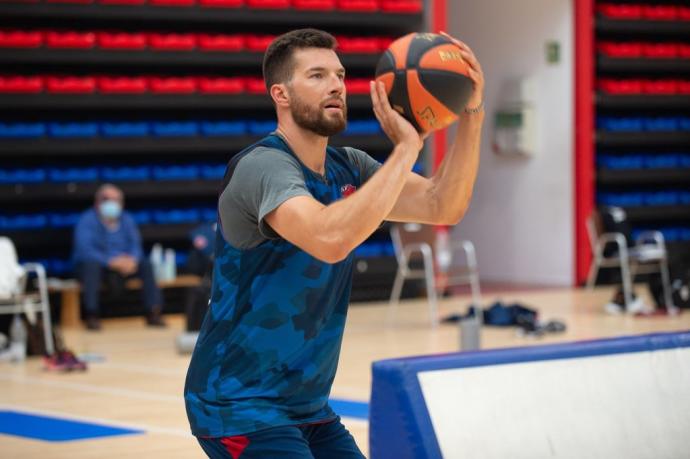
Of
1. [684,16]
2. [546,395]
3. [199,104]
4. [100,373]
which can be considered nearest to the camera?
[546,395]

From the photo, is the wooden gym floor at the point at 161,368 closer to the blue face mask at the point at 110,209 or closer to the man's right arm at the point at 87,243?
the man's right arm at the point at 87,243

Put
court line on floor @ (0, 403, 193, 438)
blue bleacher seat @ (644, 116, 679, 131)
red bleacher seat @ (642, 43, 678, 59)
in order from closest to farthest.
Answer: court line on floor @ (0, 403, 193, 438)
red bleacher seat @ (642, 43, 678, 59)
blue bleacher seat @ (644, 116, 679, 131)

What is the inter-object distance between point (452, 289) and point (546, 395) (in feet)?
35.6

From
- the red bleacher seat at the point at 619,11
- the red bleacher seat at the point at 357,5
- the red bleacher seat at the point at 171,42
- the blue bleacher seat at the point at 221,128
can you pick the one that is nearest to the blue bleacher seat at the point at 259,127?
the blue bleacher seat at the point at 221,128

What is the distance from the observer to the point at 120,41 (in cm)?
1253

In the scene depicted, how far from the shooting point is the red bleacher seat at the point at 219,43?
13031 millimetres

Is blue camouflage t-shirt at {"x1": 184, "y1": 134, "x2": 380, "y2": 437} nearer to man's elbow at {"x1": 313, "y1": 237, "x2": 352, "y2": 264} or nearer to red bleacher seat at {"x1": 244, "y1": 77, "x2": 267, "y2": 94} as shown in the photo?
man's elbow at {"x1": 313, "y1": 237, "x2": 352, "y2": 264}

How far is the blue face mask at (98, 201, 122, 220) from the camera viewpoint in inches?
462

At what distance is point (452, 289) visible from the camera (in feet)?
48.0

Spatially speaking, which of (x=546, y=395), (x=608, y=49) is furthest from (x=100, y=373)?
(x=608, y=49)

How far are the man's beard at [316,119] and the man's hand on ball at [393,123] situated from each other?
9cm

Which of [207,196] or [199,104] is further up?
[199,104]

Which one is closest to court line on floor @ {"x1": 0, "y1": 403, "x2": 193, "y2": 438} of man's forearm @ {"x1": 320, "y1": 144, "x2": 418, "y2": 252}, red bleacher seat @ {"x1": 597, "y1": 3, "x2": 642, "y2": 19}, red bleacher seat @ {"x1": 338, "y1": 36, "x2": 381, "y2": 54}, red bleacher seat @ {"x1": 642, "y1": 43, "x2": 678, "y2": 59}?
man's forearm @ {"x1": 320, "y1": 144, "x2": 418, "y2": 252}

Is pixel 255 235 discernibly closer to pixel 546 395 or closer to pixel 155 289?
pixel 546 395
